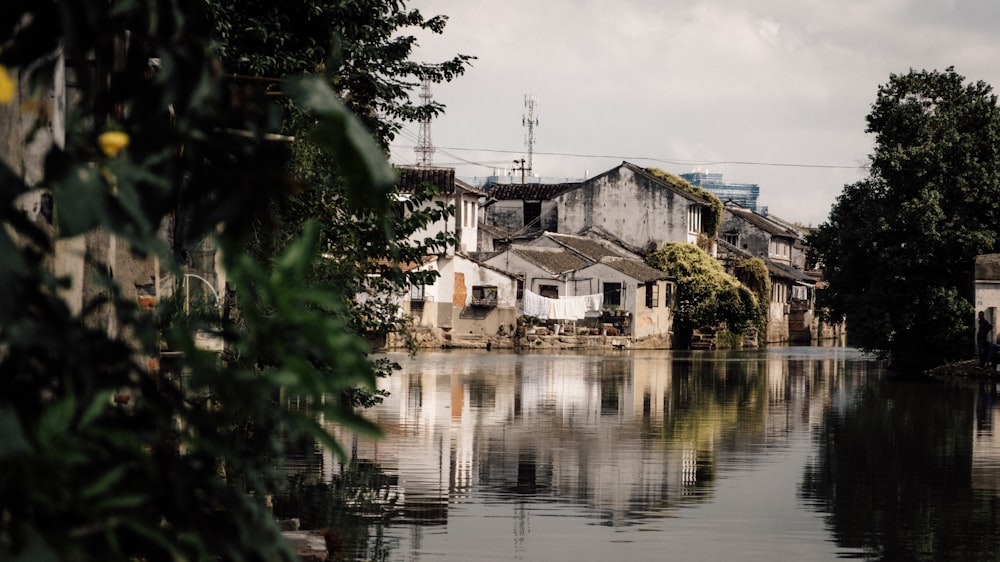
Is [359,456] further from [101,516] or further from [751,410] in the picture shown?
[101,516]

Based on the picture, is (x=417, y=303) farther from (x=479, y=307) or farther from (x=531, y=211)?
(x=531, y=211)

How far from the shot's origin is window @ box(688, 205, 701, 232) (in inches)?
2951

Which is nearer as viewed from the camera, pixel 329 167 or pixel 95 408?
pixel 95 408

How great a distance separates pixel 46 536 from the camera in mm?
2127

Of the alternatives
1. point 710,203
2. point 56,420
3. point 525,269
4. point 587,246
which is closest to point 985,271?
point 525,269

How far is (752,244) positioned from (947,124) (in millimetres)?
53647

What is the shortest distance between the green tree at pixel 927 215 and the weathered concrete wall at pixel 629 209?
109 ft

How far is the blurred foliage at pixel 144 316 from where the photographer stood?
216cm

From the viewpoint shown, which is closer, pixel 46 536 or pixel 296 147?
pixel 46 536

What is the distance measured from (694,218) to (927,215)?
3802 centimetres

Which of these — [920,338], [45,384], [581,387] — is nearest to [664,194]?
[920,338]

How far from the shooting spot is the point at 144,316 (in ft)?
7.82

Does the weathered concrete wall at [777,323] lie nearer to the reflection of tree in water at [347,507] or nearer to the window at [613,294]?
the window at [613,294]

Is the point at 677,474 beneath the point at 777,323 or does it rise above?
beneath
